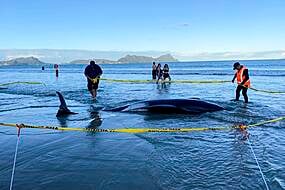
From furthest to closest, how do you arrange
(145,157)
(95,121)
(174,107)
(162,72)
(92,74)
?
(162,72) < (92,74) < (174,107) < (95,121) < (145,157)

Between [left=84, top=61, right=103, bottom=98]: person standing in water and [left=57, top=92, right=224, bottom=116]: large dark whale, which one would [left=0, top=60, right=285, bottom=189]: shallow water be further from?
[left=84, top=61, right=103, bottom=98]: person standing in water

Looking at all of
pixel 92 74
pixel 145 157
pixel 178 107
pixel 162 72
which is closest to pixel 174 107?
pixel 178 107

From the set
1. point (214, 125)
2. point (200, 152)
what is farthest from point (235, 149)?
point (214, 125)

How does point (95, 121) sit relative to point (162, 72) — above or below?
below

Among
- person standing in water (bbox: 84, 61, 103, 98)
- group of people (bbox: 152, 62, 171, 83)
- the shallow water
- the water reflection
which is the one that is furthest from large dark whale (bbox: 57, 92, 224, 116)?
group of people (bbox: 152, 62, 171, 83)

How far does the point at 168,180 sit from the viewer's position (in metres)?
5.71

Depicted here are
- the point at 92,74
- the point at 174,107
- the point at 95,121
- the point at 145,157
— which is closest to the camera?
the point at 145,157

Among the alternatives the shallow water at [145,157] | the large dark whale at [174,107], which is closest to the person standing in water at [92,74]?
the large dark whale at [174,107]

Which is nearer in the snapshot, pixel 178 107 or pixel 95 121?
pixel 95 121

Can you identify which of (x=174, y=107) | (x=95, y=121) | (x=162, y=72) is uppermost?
(x=162, y=72)

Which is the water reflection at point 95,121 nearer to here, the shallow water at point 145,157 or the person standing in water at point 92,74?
the shallow water at point 145,157

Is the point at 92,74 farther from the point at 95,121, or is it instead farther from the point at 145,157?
the point at 145,157

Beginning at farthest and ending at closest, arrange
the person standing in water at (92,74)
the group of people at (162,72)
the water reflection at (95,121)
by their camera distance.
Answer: the group of people at (162,72) < the person standing in water at (92,74) < the water reflection at (95,121)

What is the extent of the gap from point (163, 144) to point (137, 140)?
76 cm
